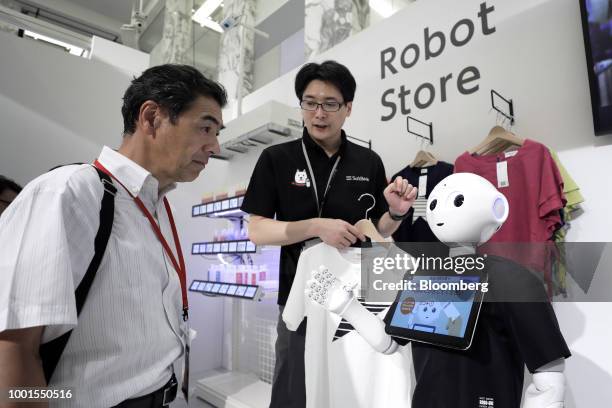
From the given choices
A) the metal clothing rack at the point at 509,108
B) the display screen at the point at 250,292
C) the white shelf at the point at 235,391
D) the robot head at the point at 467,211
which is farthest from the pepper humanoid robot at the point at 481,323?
the white shelf at the point at 235,391

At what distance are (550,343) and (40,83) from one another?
15.5 ft

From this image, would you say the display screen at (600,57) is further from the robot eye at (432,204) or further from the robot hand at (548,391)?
the robot hand at (548,391)

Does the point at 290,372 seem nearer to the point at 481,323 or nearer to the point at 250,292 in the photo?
the point at 481,323

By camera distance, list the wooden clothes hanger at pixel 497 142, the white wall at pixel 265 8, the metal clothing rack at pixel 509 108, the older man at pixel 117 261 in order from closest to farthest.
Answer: the older man at pixel 117 261 < the wooden clothes hanger at pixel 497 142 < the metal clothing rack at pixel 509 108 < the white wall at pixel 265 8

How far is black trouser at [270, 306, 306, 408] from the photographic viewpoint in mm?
1383

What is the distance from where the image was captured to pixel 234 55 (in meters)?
5.41

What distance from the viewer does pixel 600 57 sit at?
1.75 metres

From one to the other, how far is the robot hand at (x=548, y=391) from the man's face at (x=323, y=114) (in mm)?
1080

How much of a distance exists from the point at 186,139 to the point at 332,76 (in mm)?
763

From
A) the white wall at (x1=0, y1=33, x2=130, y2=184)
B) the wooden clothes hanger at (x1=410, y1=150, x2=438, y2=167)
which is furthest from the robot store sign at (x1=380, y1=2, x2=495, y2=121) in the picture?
the white wall at (x1=0, y1=33, x2=130, y2=184)

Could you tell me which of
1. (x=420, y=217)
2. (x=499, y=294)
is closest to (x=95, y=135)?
(x=420, y=217)

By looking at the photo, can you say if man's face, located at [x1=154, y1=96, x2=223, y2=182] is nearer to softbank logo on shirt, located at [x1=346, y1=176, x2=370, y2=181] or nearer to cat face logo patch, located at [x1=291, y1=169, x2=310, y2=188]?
cat face logo patch, located at [x1=291, y1=169, x2=310, y2=188]

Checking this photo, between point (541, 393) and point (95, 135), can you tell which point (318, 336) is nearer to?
point (541, 393)

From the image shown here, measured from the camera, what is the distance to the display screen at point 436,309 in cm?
102
